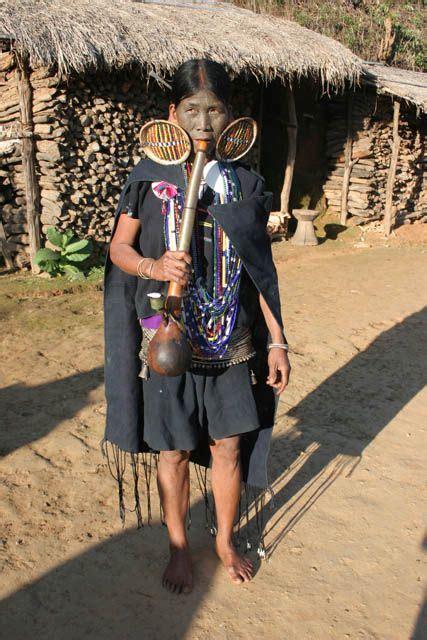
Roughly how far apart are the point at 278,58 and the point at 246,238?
7.20m

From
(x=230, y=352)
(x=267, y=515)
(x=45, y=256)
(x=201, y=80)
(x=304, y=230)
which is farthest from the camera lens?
(x=304, y=230)

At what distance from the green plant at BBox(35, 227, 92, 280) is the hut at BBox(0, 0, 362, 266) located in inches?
9.7

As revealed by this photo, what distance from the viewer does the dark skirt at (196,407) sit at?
204 cm

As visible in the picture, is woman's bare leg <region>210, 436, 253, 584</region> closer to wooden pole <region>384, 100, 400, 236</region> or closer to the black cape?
the black cape

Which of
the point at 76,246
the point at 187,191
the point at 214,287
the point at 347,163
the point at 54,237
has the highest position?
the point at 187,191

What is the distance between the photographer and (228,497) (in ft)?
7.27

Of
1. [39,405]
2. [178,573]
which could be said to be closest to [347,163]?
[39,405]

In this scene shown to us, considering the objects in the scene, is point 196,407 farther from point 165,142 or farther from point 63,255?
point 63,255

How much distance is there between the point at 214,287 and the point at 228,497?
81cm

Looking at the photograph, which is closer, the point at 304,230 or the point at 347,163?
the point at 304,230

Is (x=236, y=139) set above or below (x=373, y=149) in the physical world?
above

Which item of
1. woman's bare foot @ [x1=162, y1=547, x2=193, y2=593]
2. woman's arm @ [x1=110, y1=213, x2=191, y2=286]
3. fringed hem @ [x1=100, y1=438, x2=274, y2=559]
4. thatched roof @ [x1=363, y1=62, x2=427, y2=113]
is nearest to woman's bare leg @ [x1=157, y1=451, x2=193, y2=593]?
woman's bare foot @ [x1=162, y1=547, x2=193, y2=593]

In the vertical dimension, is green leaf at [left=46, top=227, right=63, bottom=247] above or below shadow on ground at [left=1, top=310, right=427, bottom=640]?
A: above

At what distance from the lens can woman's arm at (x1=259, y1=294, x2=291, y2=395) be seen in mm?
2133
